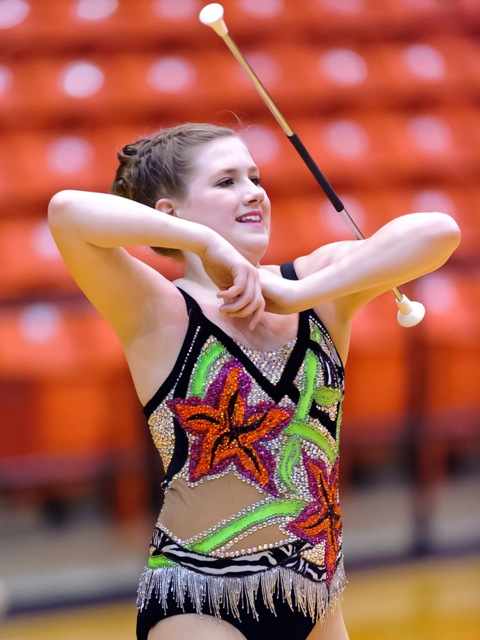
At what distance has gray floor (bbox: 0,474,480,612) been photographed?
2.87 m

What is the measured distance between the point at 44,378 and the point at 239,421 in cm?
183

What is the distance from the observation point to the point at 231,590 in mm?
1411

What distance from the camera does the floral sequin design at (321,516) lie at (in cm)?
145

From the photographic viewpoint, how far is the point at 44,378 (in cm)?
318

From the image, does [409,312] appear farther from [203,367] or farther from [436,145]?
[436,145]

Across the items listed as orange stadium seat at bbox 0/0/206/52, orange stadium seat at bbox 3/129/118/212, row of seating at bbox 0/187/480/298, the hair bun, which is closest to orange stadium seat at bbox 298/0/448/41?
orange stadium seat at bbox 0/0/206/52

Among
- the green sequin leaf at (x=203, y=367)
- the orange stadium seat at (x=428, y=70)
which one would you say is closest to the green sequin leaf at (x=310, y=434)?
the green sequin leaf at (x=203, y=367)

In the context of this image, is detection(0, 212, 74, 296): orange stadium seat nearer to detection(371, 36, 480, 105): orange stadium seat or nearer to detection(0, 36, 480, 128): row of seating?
detection(0, 36, 480, 128): row of seating

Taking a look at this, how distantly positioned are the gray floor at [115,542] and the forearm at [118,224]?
171cm

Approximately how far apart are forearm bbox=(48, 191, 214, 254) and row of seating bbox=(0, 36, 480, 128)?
103 inches

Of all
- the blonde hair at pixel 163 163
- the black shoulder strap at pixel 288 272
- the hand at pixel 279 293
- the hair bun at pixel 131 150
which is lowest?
the hand at pixel 279 293

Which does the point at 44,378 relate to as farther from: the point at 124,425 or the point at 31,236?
the point at 31,236

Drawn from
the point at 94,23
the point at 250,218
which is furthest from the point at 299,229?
the point at 250,218

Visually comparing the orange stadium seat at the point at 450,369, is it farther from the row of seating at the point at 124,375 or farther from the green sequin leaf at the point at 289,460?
the green sequin leaf at the point at 289,460
